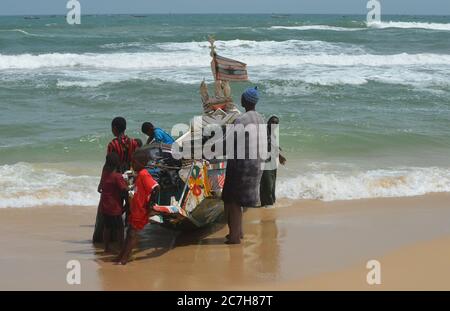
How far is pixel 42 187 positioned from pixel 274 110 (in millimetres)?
7670

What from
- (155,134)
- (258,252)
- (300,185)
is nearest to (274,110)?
(300,185)

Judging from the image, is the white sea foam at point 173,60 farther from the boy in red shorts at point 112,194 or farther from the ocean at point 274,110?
the boy in red shorts at point 112,194

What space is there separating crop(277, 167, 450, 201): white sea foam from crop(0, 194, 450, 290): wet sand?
0.55m

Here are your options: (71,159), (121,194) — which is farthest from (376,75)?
(121,194)

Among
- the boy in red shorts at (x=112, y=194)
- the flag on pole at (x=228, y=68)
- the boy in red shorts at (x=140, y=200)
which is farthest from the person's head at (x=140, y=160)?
the flag on pole at (x=228, y=68)

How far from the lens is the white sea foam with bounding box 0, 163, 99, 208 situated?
810 cm

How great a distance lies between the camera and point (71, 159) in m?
10.6

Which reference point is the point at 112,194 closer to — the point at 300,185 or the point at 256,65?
the point at 300,185

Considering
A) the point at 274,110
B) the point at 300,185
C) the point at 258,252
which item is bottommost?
the point at 258,252

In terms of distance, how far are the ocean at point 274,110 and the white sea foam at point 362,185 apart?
2cm

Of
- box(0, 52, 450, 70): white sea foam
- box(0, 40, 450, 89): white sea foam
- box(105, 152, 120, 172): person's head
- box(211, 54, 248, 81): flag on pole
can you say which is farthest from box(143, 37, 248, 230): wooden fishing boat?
box(0, 52, 450, 70): white sea foam

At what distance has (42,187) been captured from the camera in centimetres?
859
